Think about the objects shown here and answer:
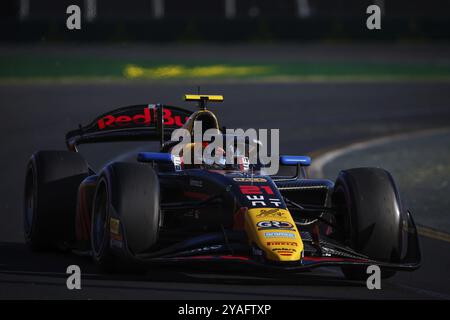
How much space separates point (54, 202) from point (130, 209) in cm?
192

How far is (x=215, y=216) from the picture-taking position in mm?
10125

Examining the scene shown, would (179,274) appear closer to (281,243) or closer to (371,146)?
(281,243)

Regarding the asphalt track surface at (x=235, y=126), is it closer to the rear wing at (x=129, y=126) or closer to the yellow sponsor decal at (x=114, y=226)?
the yellow sponsor decal at (x=114, y=226)

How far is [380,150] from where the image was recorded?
20.4m

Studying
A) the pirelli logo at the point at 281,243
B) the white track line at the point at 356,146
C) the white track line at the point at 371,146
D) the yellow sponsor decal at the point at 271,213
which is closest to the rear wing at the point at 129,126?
the white track line at the point at 371,146

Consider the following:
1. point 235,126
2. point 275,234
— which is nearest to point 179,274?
point 275,234

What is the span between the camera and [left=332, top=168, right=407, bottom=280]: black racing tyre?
9.72m

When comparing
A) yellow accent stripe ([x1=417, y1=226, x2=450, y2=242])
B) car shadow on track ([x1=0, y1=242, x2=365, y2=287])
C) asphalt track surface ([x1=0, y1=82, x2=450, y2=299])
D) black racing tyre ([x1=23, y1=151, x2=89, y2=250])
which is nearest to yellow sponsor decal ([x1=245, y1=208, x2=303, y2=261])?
asphalt track surface ([x1=0, y1=82, x2=450, y2=299])

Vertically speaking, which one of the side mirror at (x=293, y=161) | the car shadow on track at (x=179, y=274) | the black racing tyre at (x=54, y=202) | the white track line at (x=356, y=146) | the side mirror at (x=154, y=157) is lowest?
the white track line at (x=356, y=146)

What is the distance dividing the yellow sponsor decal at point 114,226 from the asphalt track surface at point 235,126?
0.37m

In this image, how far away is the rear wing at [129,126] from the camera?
12.4 metres
